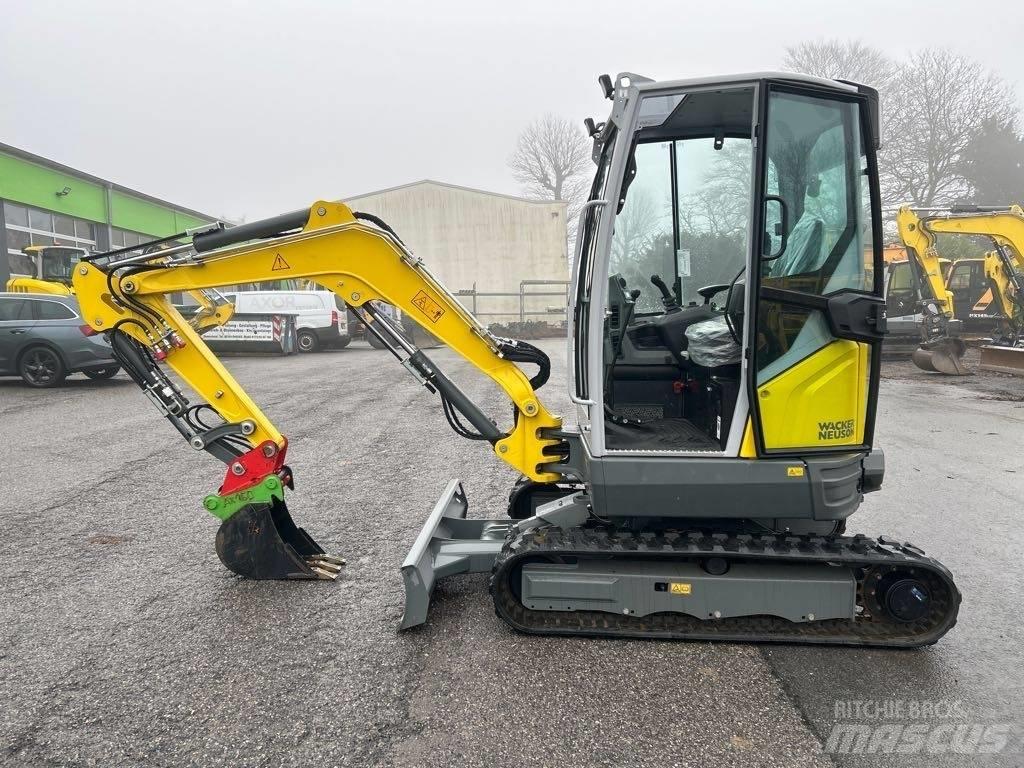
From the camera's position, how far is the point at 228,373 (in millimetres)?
3857

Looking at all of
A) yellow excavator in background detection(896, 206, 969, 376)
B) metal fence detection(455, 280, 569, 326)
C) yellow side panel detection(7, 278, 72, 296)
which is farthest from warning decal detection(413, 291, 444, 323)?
metal fence detection(455, 280, 569, 326)

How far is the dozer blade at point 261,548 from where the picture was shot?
395cm

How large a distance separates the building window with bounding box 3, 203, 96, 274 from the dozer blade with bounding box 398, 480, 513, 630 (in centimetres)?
2093

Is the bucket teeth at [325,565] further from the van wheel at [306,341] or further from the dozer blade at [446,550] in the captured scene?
the van wheel at [306,341]

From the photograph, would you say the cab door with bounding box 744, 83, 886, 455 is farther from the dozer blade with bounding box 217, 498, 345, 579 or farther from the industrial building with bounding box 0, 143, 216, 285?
the industrial building with bounding box 0, 143, 216, 285

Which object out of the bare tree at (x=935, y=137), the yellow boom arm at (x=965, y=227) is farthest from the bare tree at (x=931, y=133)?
the yellow boom arm at (x=965, y=227)

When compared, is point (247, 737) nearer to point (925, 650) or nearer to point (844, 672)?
point (844, 672)

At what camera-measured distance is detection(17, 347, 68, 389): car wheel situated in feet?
38.8

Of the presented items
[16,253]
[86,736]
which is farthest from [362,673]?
[16,253]

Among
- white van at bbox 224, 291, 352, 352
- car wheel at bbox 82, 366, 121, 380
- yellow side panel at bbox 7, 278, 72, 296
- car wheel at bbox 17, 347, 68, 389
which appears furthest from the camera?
white van at bbox 224, 291, 352, 352

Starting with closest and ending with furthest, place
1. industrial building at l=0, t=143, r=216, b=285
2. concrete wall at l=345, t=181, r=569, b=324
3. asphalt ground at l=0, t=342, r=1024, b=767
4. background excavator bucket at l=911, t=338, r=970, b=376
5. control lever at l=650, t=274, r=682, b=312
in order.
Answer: asphalt ground at l=0, t=342, r=1024, b=767, control lever at l=650, t=274, r=682, b=312, background excavator bucket at l=911, t=338, r=970, b=376, industrial building at l=0, t=143, r=216, b=285, concrete wall at l=345, t=181, r=569, b=324

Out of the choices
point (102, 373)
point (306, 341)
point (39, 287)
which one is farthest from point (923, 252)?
point (39, 287)

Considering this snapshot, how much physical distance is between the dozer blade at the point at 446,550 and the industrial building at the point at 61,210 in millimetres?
17449

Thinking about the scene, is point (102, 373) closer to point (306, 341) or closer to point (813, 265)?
point (306, 341)
